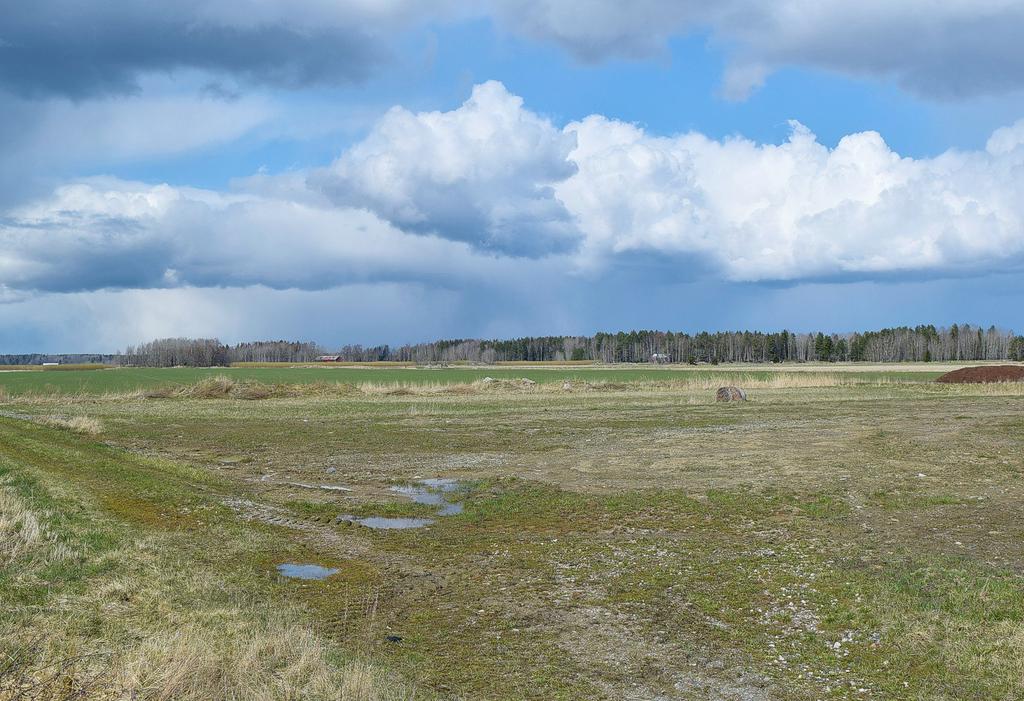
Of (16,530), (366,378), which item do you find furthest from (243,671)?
(366,378)

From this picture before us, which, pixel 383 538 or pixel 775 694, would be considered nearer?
pixel 775 694

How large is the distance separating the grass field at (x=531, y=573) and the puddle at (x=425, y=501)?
385mm

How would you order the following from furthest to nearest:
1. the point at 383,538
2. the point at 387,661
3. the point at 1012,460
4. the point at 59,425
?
the point at 59,425
the point at 1012,460
the point at 383,538
the point at 387,661

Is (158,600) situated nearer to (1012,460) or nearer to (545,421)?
(1012,460)

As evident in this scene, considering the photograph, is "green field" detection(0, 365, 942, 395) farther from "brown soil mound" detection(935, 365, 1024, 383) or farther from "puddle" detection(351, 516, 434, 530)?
"puddle" detection(351, 516, 434, 530)

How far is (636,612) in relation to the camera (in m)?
10.2

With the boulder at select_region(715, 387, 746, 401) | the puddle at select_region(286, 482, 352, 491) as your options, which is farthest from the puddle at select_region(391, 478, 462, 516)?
the boulder at select_region(715, 387, 746, 401)

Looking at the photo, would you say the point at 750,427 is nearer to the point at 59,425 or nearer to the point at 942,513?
the point at 942,513

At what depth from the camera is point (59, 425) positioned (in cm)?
3181

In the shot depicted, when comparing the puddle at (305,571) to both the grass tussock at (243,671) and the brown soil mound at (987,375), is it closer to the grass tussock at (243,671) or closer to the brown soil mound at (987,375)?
the grass tussock at (243,671)

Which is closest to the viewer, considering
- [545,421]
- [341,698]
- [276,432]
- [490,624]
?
[341,698]

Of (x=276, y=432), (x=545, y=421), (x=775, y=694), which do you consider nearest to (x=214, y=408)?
(x=276, y=432)

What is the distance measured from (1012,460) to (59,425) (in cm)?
3311

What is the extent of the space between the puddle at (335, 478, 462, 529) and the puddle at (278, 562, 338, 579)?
3.19m
